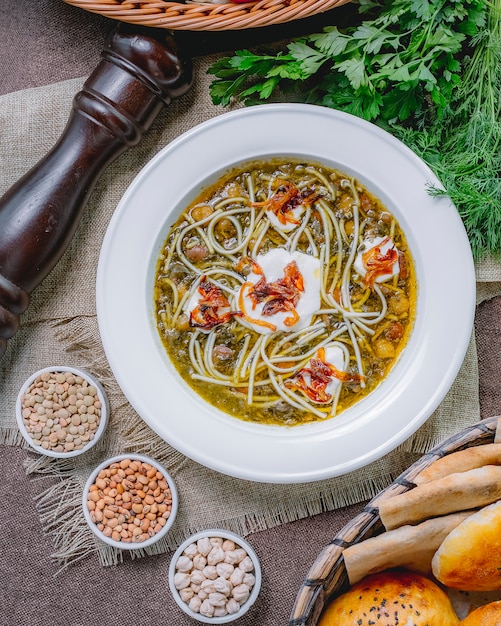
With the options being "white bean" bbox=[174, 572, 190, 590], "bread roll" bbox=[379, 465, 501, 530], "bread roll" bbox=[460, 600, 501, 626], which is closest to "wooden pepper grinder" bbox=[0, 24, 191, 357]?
"white bean" bbox=[174, 572, 190, 590]

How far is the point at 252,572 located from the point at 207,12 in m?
2.70

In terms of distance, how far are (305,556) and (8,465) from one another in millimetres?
1634

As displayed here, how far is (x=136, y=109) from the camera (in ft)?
11.4

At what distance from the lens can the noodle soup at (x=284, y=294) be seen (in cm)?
355

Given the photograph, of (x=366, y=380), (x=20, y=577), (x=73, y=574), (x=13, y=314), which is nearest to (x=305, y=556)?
(x=366, y=380)

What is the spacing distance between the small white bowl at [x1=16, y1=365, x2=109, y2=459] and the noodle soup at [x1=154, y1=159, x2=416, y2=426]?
0.42 m

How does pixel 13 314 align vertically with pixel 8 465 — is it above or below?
above

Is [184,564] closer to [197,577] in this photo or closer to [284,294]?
[197,577]

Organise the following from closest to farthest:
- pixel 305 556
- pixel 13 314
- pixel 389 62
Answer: pixel 389 62 → pixel 13 314 → pixel 305 556

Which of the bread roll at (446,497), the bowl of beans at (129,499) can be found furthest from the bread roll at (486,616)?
the bowl of beans at (129,499)

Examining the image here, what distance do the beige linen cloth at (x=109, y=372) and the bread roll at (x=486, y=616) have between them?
2.69 ft

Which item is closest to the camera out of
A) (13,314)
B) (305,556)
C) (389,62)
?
(389,62)

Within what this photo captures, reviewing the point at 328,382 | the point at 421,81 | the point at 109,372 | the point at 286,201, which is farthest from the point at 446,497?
the point at 421,81

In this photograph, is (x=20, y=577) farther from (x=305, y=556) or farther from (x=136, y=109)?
(x=136, y=109)
